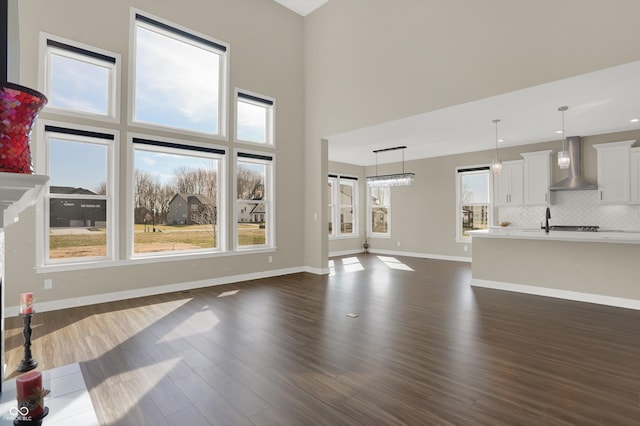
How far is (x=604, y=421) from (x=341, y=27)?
277 inches

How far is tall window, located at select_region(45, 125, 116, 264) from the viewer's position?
4.42 m

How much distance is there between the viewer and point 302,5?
7.07m

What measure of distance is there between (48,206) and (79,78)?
6.25ft

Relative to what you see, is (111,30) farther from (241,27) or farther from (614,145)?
(614,145)

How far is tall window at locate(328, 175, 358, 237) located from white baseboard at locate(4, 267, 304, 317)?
12.4 feet

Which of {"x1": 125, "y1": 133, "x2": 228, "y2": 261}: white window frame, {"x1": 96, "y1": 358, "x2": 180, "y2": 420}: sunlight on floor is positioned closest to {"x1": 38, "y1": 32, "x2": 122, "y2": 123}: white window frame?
{"x1": 125, "y1": 133, "x2": 228, "y2": 261}: white window frame

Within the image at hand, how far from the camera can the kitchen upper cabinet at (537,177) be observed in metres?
7.21

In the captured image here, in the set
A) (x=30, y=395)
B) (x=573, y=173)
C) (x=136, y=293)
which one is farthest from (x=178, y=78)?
(x=573, y=173)

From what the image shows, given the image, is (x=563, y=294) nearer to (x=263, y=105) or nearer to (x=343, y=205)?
(x=263, y=105)

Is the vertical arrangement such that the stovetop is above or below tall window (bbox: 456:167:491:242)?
below

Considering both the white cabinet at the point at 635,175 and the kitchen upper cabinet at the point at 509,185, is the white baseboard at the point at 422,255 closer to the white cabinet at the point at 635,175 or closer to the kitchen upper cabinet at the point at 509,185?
the kitchen upper cabinet at the point at 509,185

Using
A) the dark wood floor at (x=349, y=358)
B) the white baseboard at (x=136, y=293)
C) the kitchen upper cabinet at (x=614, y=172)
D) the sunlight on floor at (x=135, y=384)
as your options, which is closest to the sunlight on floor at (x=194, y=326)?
the dark wood floor at (x=349, y=358)

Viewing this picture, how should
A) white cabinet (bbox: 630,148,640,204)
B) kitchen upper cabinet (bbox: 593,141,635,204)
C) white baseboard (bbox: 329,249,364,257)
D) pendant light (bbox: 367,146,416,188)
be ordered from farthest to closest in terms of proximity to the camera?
white baseboard (bbox: 329,249,364,257)
pendant light (bbox: 367,146,416,188)
kitchen upper cabinet (bbox: 593,141,635,204)
white cabinet (bbox: 630,148,640,204)

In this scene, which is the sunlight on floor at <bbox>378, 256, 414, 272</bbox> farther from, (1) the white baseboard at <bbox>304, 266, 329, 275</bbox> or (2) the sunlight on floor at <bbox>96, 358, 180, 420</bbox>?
(2) the sunlight on floor at <bbox>96, 358, 180, 420</bbox>
